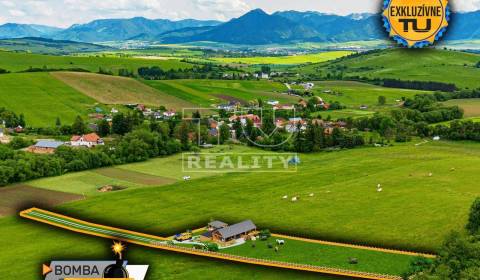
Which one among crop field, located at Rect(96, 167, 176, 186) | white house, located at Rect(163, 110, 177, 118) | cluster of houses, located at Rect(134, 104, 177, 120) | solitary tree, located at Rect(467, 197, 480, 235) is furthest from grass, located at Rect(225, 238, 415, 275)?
white house, located at Rect(163, 110, 177, 118)

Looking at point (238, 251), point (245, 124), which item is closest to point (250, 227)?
point (238, 251)

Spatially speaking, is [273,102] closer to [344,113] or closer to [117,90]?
[344,113]

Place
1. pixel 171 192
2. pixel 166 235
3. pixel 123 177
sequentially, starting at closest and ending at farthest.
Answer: pixel 166 235 → pixel 171 192 → pixel 123 177

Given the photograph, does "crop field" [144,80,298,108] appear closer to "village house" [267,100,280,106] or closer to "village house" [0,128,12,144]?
"village house" [267,100,280,106]

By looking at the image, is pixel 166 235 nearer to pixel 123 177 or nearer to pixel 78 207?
pixel 78 207

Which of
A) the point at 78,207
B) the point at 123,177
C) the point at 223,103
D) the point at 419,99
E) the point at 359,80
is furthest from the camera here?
the point at 359,80

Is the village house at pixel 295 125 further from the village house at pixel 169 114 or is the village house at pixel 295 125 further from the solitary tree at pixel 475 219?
the solitary tree at pixel 475 219
